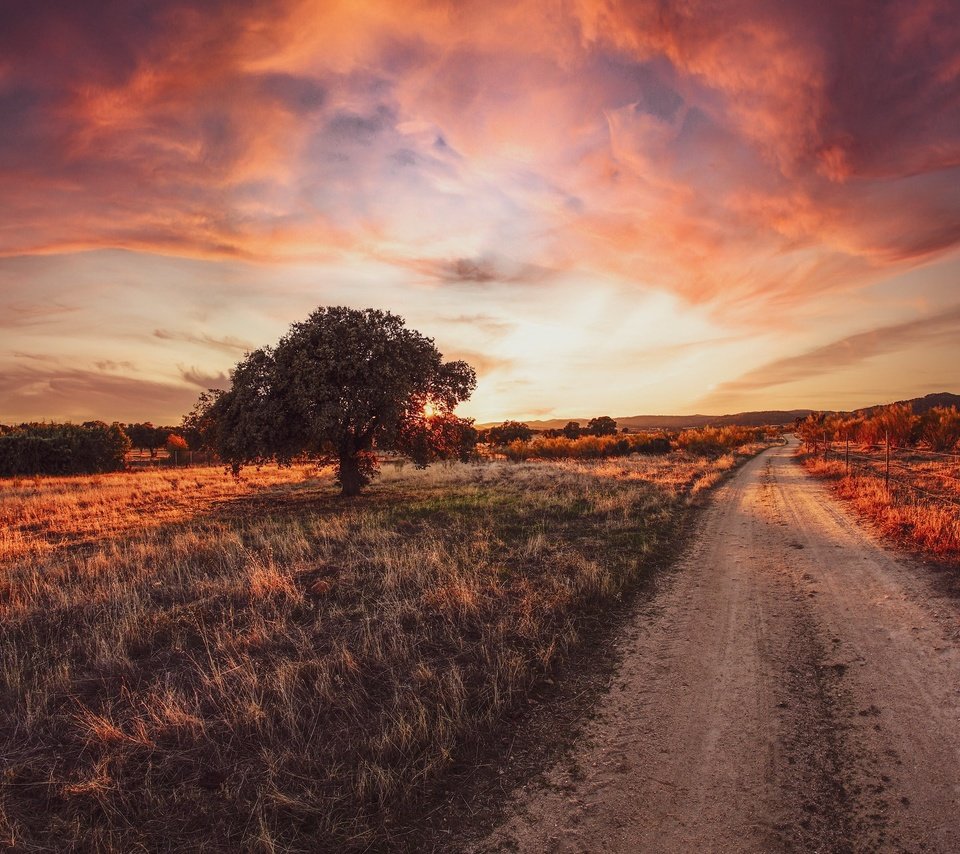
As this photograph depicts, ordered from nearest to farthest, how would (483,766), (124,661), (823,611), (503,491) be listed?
(483,766), (124,661), (823,611), (503,491)

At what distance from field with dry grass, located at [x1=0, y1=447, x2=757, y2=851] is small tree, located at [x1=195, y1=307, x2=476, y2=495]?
16.7ft

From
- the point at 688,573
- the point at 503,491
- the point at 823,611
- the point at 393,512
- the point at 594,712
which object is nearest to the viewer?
the point at 594,712

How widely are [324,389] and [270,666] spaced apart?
42.3 ft

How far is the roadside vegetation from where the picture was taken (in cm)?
1111

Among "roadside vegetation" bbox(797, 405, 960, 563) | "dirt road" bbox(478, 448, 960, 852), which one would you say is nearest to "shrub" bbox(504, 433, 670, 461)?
"roadside vegetation" bbox(797, 405, 960, 563)

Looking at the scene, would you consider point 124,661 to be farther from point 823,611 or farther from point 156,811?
point 823,611

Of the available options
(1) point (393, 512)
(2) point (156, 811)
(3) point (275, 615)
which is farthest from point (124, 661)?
(1) point (393, 512)

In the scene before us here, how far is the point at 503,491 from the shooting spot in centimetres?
2283

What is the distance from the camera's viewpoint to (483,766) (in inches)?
170

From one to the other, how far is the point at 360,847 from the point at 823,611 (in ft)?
23.3

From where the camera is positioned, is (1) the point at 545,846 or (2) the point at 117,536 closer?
(1) the point at 545,846

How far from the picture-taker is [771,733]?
14.9 ft

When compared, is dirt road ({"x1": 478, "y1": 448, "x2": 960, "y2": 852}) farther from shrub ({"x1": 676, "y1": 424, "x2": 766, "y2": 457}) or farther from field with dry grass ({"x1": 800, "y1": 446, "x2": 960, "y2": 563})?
shrub ({"x1": 676, "y1": 424, "x2": 766, "y2": 457})

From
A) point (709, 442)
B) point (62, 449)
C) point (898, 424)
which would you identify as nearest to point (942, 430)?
point (898, 424)
